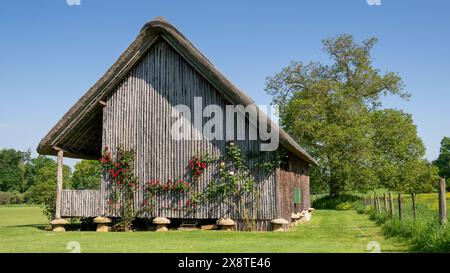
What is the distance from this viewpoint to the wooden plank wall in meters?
17.0

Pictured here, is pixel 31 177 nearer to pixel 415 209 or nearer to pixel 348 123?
pixel 348 123

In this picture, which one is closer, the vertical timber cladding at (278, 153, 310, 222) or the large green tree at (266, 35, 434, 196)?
the vertical timber cladding at (278, 153, 310, 222)

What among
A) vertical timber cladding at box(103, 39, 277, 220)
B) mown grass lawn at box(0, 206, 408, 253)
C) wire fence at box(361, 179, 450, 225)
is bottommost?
mown grass lawn at box(0, 206, 408, 253)

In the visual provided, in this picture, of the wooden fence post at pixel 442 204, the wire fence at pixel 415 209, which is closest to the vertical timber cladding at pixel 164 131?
the wire fence at pixel 415 209

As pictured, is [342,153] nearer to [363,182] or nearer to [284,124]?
[363,182]

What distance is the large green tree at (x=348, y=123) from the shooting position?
114 feet

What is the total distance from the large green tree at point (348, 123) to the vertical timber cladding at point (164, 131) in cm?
1969

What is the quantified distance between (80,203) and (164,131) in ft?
13.6

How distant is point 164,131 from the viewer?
16.5 m

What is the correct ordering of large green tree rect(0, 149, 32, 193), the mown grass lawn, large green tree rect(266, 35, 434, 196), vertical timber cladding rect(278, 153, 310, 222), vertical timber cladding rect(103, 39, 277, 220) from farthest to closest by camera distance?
large green tree rect(0, 149, 32, 193), large green tree rect(266, 35, 434, 196), vertical timber cladding rect(278, 153, 310, 222), vertical timber cladding rect(103, 39, 277, 220), the mown grass lawn

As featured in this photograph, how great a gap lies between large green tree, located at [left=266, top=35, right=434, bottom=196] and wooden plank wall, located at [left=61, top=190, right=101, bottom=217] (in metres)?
20.9

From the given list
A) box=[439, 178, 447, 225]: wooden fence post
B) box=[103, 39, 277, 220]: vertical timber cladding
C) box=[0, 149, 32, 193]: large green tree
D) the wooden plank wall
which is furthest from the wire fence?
box=[0, 149, 32, 193]: large green tree

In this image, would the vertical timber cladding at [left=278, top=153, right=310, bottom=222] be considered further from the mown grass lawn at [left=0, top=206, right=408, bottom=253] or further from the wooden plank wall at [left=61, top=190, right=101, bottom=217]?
the wooden plank wall at [left=61, top=190, right=101, bottom=217]

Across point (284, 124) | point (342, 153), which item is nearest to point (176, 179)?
point (342, 153)
